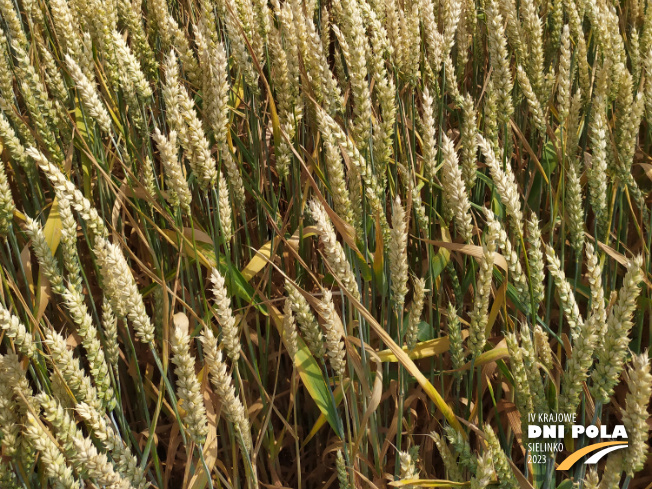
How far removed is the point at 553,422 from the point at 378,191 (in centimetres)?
49

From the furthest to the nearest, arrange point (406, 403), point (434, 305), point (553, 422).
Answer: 1. point (434, 305)
2. point (406, 403)
3. point (553, 422)

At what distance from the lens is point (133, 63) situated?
122 centimetres

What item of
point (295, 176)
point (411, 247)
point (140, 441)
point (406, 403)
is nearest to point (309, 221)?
point (295, 176)

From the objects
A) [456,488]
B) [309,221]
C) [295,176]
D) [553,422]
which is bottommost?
[456,488]

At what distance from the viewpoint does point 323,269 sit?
1506 millimetres

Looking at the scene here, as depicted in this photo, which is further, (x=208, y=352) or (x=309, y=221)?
(x=309, y=221)

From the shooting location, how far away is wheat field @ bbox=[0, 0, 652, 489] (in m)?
0.93

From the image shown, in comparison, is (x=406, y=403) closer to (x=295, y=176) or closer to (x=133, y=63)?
(x=295, y=176)

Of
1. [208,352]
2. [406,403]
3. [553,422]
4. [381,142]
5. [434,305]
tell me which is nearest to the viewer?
[208,352]

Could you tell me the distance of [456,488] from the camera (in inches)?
42.4

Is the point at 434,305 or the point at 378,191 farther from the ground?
the point at 378,191

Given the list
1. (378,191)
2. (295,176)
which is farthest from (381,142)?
(295,176)

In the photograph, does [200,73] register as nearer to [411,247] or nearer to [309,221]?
[309,221]

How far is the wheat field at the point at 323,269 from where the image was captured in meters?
0.93
